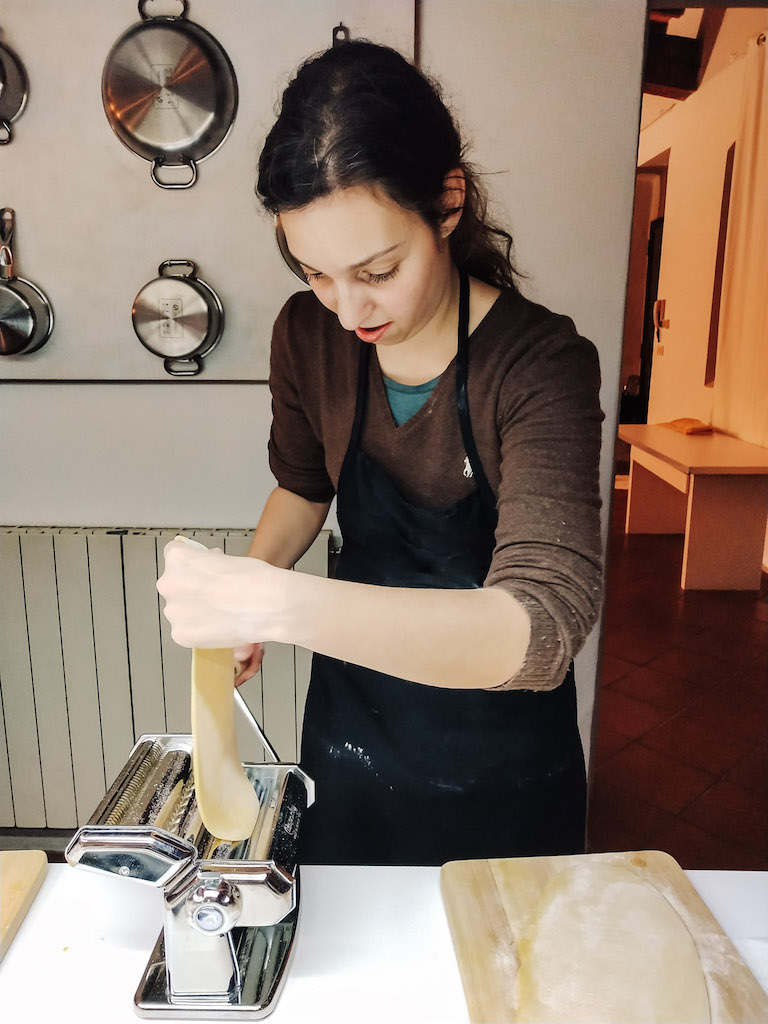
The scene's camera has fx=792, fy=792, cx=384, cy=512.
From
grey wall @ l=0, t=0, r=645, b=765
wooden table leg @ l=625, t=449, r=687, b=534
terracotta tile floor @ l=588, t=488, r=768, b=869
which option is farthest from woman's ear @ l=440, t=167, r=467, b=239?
wooden table leg @ l=625, t=449, r=687, b=534

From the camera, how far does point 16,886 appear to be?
2.81 ft

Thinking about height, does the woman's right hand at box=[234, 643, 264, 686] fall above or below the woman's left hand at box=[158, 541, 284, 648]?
below

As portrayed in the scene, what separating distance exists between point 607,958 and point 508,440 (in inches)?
22.1

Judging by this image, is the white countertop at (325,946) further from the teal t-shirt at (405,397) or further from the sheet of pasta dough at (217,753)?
the teal t-shirt at (405,397)

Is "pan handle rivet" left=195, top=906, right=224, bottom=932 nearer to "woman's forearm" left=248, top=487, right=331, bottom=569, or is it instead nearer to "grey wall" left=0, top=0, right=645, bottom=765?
"woman's forearm" left=248, top=487, right=331, bottom=569

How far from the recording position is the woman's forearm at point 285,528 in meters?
1.22

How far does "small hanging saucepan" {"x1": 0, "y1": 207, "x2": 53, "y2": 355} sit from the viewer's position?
1.85 m

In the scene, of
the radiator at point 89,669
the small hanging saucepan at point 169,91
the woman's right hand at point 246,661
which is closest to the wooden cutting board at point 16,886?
the woman's right hand at point 246,661

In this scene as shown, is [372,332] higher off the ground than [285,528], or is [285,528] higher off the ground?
[372,332]

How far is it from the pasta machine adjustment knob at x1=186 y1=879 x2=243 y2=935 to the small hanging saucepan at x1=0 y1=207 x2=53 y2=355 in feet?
5.13

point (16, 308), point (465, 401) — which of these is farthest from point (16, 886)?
point (16, 308)

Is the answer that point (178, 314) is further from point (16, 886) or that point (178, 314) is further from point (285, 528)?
point (16, 886)

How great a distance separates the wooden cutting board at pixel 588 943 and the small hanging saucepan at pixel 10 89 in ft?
5.96

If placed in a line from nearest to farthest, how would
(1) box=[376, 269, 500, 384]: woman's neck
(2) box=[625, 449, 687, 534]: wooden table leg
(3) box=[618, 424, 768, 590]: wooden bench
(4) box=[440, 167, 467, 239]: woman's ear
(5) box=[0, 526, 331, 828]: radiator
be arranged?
1. (4) box=[440, 167, 467, 239]: woman's ear
2. (1) box=[376, 269, 500, 384]: woman's neck
3. (5) box=[0, 526, 331, 828]: radiator
4. (3) box=[618, 424, 768, 590]: wooden bench
5. (2) box=[625, 449, 687, 534]: wooden table leg
